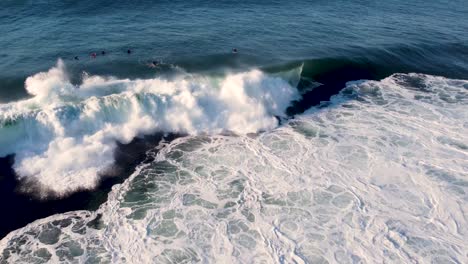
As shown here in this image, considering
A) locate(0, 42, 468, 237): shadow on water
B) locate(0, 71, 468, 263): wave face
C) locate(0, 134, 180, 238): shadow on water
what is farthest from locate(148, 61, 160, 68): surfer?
locate(0, 134, 180, 238): shadow on water

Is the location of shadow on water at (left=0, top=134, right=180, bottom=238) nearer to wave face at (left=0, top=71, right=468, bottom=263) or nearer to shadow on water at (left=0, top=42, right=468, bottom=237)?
shadow on water at (left=0, top=42, right=468, bottom=237)

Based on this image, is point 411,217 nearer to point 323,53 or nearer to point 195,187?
point 195,187

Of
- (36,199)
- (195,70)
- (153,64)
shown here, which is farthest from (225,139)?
(36,199)

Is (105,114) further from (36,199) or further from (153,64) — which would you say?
(153,64)

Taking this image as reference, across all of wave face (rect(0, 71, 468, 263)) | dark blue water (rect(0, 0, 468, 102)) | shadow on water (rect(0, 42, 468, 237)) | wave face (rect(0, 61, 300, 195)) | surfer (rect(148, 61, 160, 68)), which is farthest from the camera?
dark blue water (rect(0, 0, 468, 102))

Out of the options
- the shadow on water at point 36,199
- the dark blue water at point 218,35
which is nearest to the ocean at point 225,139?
the shadow on water at point 36,199

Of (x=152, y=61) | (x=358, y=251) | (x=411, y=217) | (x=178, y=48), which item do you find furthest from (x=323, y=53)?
(x=358, y=251)

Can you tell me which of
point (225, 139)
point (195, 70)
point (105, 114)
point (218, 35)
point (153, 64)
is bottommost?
point (225, 139)
